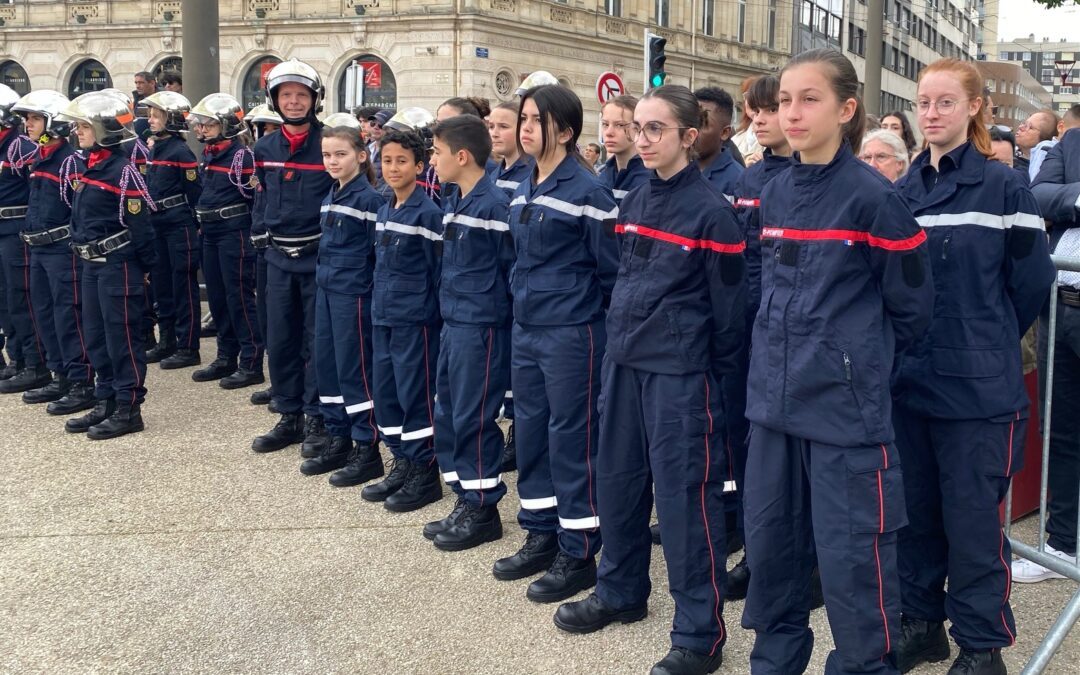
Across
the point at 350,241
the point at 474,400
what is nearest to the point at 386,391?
the point at 350,241

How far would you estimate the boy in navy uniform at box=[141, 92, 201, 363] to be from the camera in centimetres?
895

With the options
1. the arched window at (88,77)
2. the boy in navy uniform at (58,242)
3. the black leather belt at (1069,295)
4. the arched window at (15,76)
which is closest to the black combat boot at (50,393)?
the boy in navy uniform at (58,242)

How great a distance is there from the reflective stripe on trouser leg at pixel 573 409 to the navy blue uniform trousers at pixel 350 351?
5.83 ft

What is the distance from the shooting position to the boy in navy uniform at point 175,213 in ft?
29.3

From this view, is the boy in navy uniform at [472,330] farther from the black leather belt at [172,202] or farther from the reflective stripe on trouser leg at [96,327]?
the black leather belt at [172,202]

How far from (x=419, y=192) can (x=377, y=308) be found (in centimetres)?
67

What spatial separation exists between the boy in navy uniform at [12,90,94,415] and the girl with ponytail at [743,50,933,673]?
6.00 meters

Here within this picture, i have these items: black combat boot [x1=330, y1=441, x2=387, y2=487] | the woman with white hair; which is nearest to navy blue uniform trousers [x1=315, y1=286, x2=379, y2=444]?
black combat boot [x1=330, y1=441, x2=387, y2=487]

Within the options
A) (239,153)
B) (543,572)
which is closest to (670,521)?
(543,572)

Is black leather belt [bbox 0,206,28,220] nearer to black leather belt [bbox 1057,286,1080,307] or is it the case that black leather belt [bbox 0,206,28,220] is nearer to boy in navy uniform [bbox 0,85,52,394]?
boy in navy uniform [bbox 0,85,52,394]

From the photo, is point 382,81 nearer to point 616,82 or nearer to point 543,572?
point 616,82

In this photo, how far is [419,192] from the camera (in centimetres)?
551

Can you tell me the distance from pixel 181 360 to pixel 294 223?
337 centimetres

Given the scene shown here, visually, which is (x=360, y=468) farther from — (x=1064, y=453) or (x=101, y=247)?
(x=1064, y=453)
